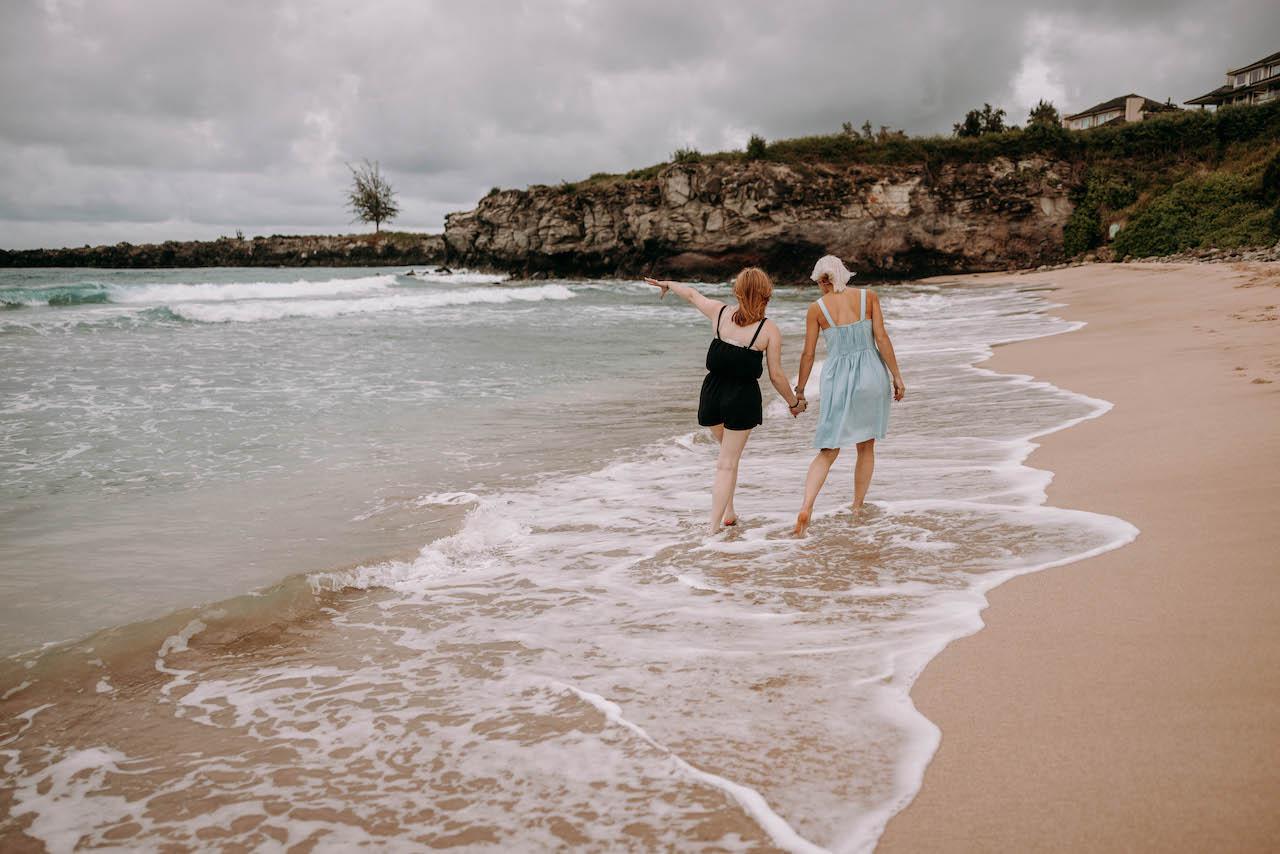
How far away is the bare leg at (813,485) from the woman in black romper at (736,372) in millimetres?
355

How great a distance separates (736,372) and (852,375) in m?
0.79

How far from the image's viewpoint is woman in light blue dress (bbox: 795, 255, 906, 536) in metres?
5.21

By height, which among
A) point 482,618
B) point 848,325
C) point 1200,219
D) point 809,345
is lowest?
point 482,618

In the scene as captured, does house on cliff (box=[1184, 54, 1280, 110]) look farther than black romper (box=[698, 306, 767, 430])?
Yes

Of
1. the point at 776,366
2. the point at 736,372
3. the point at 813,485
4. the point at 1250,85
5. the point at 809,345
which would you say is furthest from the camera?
the point at 1250,85

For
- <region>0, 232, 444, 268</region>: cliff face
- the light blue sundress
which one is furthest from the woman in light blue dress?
<region>0, 232, 444, 268</region>: cliff face

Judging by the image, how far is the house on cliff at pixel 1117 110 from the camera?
54.3 m

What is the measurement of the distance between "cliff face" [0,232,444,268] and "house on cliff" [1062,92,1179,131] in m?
63.2

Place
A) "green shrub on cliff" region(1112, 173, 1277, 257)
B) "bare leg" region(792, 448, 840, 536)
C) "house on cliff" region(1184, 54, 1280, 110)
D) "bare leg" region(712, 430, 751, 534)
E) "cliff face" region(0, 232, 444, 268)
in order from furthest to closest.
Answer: "cliff face" region(0, 232, 444, 268) → "house on cliff" region(1184, 54, 1280, 110) → "green shrub on cliff" region(1112, 173, 1277, 257) → "bare leg" region(712, 430, 751, 534) → "bare leg" region(792, 448, 840, 536)

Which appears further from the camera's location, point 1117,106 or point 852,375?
point 1117,106

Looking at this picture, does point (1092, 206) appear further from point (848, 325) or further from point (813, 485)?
point (813, 485)

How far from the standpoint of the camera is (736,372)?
5238mm

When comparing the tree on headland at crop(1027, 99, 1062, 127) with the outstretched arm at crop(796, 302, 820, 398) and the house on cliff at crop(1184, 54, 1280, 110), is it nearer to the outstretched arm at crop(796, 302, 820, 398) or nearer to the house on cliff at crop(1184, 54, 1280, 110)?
the house on cliff at crop(1184, 54, 1280, 110)

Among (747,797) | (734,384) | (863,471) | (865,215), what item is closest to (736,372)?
(734,384)
